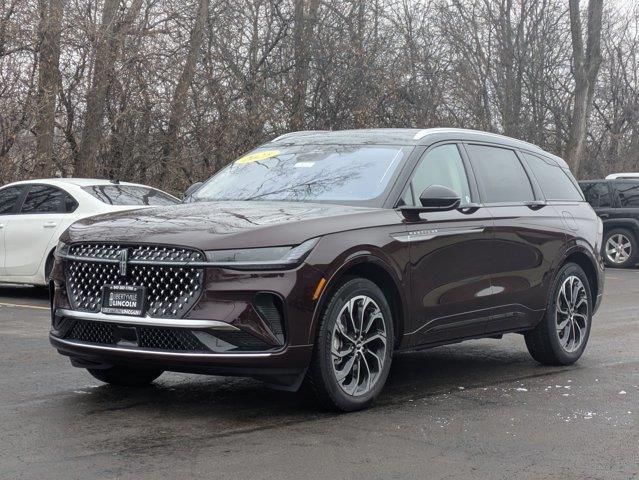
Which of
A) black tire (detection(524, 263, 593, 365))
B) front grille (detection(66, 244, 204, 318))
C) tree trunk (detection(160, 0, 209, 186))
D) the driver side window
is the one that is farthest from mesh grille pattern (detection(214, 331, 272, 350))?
tree trunk (detection(160, 0, 209, 186))

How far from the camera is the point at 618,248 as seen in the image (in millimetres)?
22641

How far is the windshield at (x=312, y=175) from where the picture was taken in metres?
7.20

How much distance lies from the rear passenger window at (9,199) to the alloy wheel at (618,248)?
13.1 metres

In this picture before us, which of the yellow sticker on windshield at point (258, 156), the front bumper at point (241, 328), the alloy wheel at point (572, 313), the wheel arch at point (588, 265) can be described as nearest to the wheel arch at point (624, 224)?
the wheel arch at point (588, 265)

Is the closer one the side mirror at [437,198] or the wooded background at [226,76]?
the side mirror at [437,198]

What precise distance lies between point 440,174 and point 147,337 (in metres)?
2.50

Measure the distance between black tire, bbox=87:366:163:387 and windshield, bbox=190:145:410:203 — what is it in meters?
1.24

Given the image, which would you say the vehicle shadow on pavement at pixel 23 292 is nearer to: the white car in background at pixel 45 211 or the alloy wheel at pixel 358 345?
the white car in background at pixel 45 211

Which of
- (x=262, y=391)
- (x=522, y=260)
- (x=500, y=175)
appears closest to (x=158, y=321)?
(x=262, y=391)

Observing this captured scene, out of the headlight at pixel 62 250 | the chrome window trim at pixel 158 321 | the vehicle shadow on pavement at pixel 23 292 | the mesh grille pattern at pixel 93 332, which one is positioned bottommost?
the vehicle shadow on pavement at pixel 23 292

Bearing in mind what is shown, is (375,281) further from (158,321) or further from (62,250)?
(62,250)

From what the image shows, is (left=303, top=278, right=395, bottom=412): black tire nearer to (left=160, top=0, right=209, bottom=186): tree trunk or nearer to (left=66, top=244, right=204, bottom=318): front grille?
(left=66, top=244, right=204, bottom=318): front grille

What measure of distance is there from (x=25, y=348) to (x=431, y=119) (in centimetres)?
1935

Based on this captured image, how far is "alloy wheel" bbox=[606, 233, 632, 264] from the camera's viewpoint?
73.7 ft
